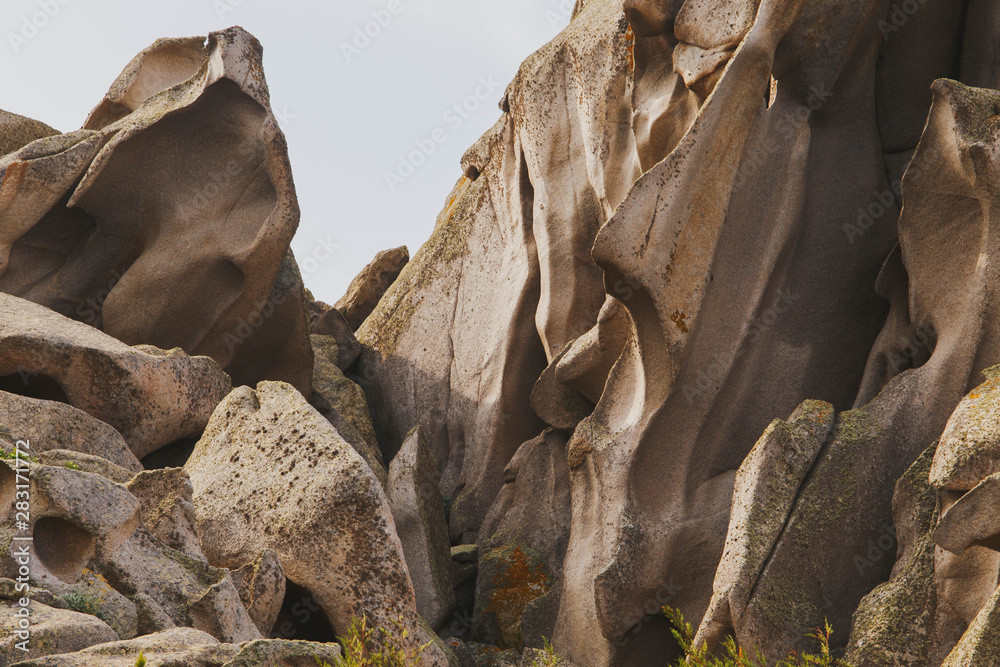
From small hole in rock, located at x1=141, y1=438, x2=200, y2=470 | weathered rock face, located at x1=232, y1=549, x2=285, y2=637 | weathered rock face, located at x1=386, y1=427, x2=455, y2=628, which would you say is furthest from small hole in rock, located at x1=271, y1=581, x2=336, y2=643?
small hole in rock, located at x1=141, y1=438, x2=200, y2=470

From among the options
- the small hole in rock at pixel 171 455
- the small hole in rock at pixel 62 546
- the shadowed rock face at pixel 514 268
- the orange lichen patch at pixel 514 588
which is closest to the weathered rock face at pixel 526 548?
the orange lichen patch at pixel 514 588

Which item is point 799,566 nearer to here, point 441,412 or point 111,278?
point 441,412

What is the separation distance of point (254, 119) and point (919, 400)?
8.38m

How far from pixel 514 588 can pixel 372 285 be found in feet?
25.6

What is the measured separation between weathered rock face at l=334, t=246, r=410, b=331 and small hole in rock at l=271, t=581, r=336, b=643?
8.80 m

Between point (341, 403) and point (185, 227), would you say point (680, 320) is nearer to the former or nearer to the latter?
point (341, 403)

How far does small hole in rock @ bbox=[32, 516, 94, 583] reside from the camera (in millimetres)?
5996

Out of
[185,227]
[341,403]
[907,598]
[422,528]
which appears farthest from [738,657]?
[185,227]

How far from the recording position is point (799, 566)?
7543 mm

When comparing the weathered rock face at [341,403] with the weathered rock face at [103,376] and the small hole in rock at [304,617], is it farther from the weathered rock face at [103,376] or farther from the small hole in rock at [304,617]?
the small hole in rock at [304,617]

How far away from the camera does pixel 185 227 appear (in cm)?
1259

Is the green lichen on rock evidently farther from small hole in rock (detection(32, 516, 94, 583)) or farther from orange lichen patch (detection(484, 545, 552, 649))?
small hole in rock (detection(32, 516, 94, 583))

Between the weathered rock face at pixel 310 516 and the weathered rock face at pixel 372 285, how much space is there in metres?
7.78

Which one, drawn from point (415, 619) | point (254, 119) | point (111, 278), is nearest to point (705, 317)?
point (415, 619)
